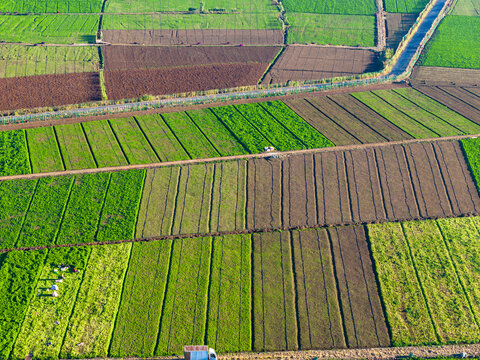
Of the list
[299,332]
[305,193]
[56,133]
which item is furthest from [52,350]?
[56,133]

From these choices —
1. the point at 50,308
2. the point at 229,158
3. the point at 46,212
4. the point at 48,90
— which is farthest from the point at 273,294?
the point at 48,90

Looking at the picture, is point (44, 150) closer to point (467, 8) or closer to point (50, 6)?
point (50, 6)

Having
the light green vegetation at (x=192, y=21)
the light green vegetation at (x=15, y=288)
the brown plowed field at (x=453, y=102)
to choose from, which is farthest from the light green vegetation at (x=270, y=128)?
the light green vegetation at (x=192, y=21)

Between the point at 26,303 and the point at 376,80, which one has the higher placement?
the point at 376,80

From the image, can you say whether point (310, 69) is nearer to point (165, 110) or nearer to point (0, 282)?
point (165, 110)

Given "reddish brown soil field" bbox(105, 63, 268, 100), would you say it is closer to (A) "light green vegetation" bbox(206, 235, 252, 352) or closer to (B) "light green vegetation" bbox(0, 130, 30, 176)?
(B) "light green vegetation" bbox(0, 130, 30, 176)

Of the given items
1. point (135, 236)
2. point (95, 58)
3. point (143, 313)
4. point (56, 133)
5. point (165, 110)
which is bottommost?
point (143, 313)

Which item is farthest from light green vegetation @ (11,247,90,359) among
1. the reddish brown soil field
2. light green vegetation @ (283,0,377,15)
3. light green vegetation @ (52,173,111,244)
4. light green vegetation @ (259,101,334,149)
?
light green vegetation @ (283,0,377,15)
